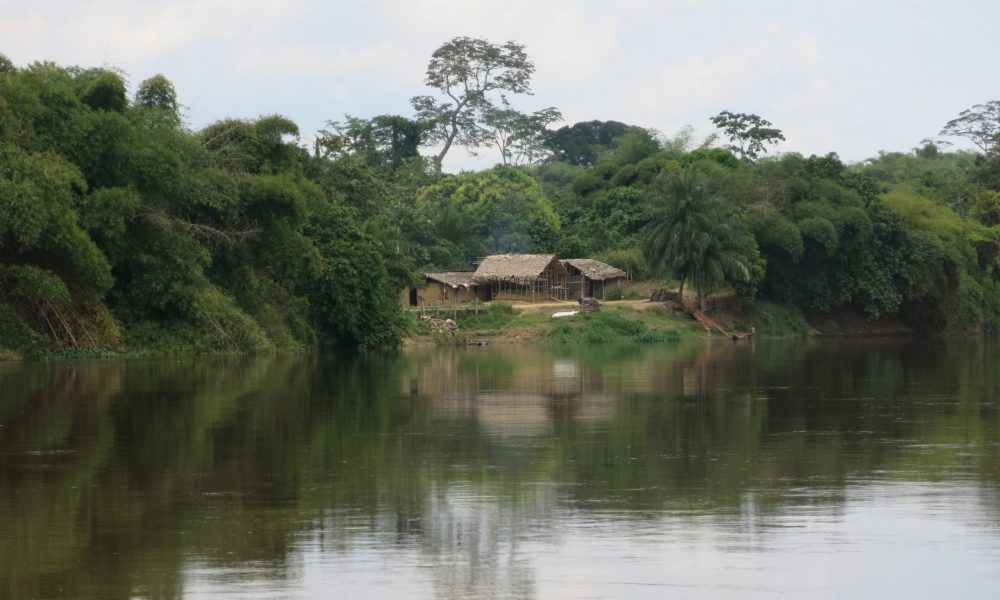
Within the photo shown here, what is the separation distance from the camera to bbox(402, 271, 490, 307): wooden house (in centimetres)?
6844

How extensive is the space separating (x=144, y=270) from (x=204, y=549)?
3261cm

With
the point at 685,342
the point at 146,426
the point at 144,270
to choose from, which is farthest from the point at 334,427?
the point at 685,342

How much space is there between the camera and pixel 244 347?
44.0 metres

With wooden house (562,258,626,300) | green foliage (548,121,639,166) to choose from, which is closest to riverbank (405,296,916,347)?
wooden house (562,258,626,300)

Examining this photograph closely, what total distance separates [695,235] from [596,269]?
31.7ft

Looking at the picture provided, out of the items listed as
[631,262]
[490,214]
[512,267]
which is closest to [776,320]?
[631,262]

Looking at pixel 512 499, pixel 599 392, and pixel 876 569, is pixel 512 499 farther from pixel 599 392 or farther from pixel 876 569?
pixel 599 392

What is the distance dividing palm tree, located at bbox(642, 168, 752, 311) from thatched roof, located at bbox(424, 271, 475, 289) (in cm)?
991

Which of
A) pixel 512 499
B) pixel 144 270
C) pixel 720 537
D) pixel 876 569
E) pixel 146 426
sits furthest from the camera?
pixel 144 270

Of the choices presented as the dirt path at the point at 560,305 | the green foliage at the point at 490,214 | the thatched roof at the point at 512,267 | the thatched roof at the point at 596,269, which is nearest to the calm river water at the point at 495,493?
the dirt path at the point at 560,305

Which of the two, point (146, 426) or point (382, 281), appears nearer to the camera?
point (146, 426)

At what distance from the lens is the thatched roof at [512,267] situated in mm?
71062

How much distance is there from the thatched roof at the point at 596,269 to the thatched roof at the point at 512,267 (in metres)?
1.52

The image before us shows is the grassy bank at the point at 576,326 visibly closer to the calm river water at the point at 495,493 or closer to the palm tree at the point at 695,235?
the palm tree at the point at 695,235
